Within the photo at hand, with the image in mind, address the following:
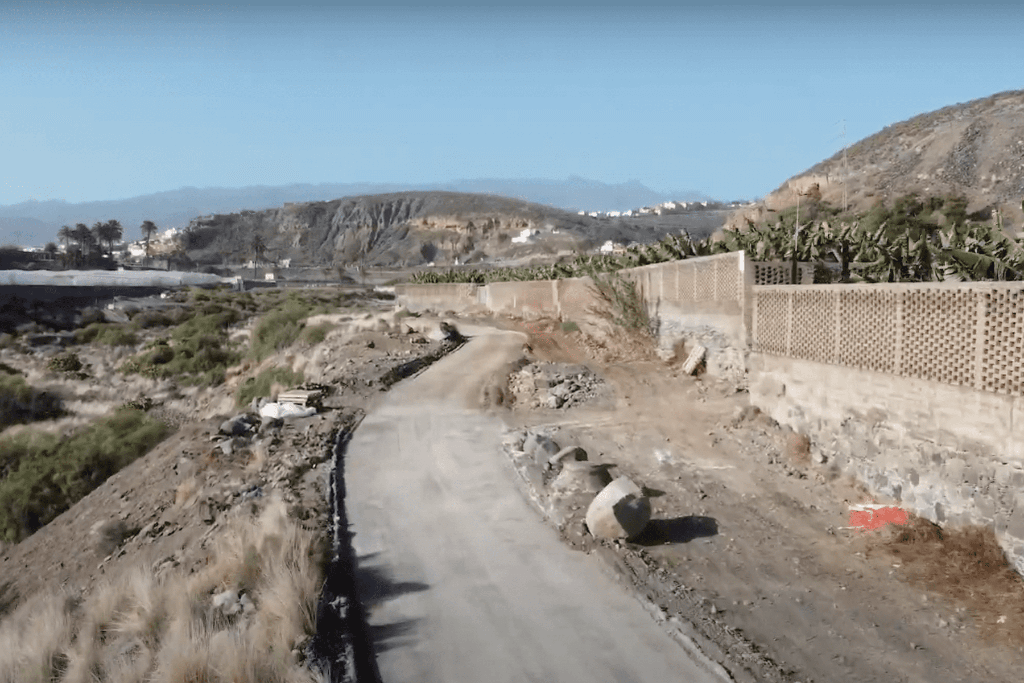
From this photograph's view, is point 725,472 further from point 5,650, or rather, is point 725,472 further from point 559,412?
point 5,650

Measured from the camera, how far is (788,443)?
11.7m

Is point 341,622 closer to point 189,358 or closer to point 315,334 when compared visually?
point 315,334

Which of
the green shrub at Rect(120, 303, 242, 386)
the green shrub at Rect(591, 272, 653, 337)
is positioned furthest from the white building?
the green shrub at Rect(591, 272, 653, 337)

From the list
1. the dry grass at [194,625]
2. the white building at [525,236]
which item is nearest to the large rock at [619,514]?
the dry grass at [194,625]

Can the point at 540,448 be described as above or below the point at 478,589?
above

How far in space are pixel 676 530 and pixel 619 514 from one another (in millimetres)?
1074

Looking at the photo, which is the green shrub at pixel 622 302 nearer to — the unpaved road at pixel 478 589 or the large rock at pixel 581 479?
the unpaved road at pixel 478 589

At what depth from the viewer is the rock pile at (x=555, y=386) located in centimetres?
1719

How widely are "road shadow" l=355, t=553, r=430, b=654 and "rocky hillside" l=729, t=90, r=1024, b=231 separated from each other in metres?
31.9

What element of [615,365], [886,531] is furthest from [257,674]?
[615,365]

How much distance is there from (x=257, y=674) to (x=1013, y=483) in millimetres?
7290

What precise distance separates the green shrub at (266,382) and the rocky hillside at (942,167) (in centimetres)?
2387

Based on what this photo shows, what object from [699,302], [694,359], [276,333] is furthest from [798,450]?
[276,333]

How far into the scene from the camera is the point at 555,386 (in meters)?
18.5
